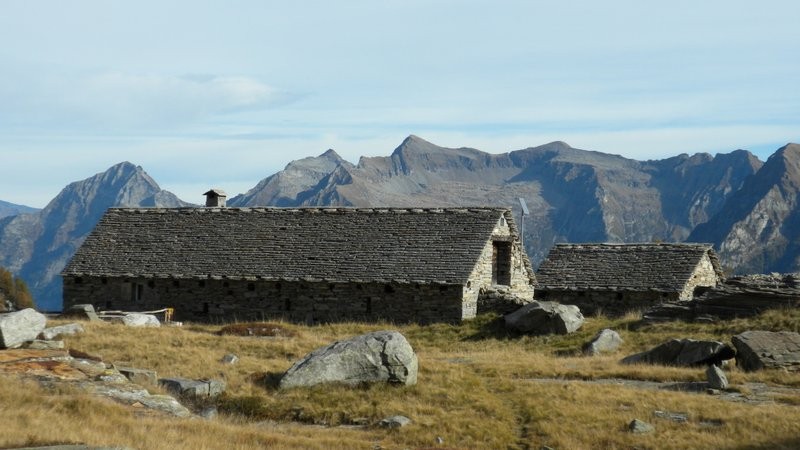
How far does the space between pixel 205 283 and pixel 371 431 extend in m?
23.0


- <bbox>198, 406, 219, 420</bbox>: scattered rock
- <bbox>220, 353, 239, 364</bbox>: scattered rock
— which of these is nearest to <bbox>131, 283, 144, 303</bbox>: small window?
<bbox>220, 353, 239, 364</bbox>: scattered rock

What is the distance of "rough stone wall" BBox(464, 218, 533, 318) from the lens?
37.2 metres

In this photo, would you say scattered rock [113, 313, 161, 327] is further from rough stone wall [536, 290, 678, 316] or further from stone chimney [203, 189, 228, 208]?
rough stone wall [536, 290, 678, 316]

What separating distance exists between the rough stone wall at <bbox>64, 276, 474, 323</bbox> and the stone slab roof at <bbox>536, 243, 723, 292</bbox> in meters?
8.90

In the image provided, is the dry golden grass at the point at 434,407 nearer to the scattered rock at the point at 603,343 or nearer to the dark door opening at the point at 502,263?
the scattered rock at the point at 603,343

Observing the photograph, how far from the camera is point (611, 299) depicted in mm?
42375

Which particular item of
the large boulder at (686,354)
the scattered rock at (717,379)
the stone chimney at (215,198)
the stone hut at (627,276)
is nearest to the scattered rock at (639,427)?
the scattered rock at (717,379)

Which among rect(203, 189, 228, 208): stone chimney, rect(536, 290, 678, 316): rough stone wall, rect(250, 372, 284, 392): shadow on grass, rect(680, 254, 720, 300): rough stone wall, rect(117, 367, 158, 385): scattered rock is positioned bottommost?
rect(250, 372, 284, 392): shadow on grass

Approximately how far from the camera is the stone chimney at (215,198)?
158ft

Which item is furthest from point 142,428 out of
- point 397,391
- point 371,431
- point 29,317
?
point 29,317

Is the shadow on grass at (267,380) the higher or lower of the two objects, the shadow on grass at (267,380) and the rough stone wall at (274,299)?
the lower

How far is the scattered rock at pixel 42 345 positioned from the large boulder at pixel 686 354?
14.7 m

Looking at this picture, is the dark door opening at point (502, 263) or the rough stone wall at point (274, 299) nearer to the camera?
the rough stone wall at point (274, 299)

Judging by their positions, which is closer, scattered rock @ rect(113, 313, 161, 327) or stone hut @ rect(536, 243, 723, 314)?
scattered rock @ rect(113, 313, 161, 327)
